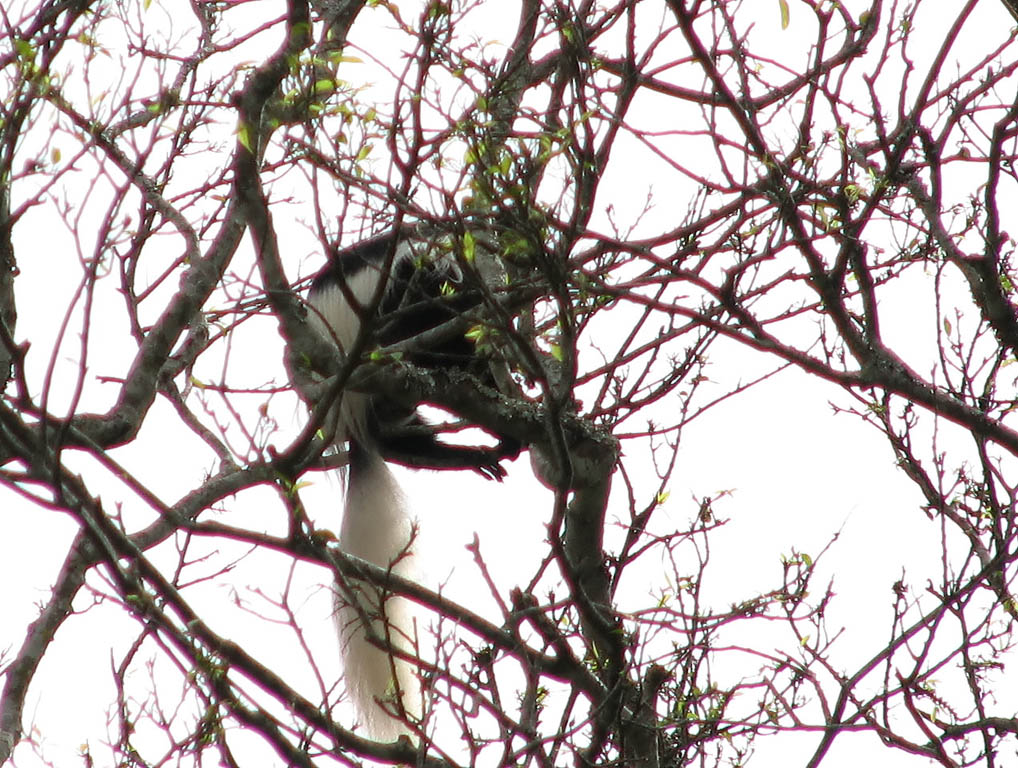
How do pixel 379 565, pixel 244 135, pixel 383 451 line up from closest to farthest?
pixel 244 135 < pixel 379 565 < pixel 383 451

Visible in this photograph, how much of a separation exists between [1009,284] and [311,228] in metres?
1.46

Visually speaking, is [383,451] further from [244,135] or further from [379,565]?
[244,135]

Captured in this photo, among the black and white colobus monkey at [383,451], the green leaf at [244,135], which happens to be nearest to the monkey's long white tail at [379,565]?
the black and white colobus monkey at [383,451]

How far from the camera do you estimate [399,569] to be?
10.5ft

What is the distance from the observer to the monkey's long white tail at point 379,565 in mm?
2869

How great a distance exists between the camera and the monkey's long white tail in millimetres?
2869

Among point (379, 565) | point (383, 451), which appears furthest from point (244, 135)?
point (383, 451)

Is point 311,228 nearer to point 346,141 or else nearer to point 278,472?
point 346,141

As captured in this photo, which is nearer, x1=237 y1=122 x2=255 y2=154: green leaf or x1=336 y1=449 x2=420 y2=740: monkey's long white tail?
x1=237 y1=122 x2=255 y2=154: green leaf

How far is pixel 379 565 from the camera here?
3.24 meters

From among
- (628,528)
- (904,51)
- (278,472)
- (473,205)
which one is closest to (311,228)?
(473,205)

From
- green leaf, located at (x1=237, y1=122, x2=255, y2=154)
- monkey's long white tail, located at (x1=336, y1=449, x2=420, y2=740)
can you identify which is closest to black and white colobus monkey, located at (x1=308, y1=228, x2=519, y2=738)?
monkey's long white tail, located at (x1=336, y1=449, x2=420, y2=740)

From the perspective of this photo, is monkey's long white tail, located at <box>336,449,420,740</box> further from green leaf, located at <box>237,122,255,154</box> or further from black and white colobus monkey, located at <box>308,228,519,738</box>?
green leaf, located at <box>237,122,255,154</box>

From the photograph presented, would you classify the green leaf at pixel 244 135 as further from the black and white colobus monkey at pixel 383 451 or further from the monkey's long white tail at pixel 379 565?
the monkey's long white tail at pixel 379 565
